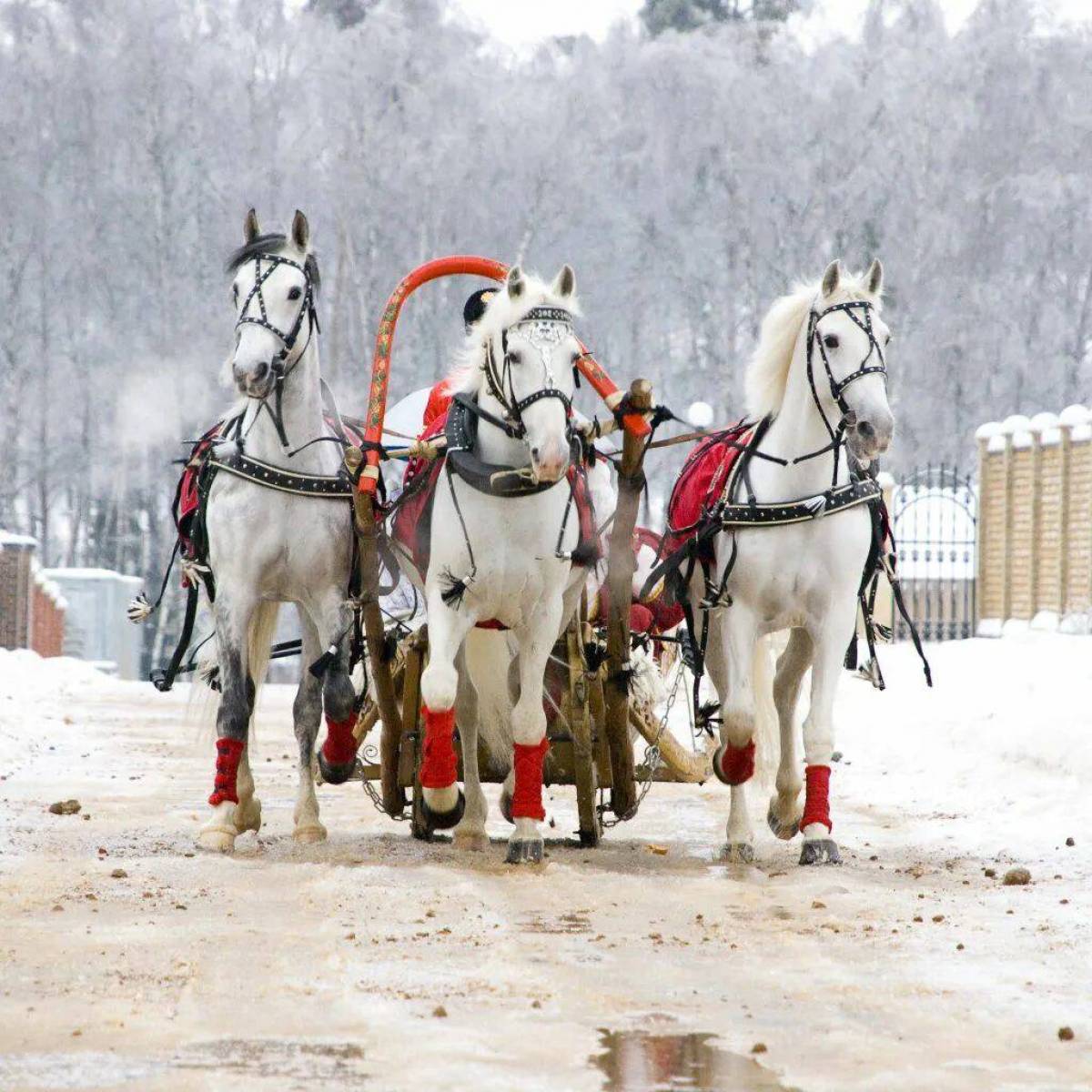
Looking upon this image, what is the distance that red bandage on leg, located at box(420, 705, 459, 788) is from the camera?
26.0ft

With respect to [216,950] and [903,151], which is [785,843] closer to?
[216,950]

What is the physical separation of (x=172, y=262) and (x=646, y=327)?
10665 mm

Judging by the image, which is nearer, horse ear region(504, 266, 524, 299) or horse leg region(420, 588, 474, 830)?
horse ear region(504, 266, 524, 299)

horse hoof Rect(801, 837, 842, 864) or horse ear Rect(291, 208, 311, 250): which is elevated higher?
horse ear Rect(291, 208, 311, 250)

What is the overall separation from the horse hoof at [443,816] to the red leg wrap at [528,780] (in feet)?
0.70

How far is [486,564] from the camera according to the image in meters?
7.89

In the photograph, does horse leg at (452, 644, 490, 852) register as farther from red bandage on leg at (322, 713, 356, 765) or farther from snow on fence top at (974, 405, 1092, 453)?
snow on fence top at (974, 405, 1092, 453)

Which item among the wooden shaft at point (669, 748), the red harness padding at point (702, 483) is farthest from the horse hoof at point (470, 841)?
the red harness padding at point (702, 483)

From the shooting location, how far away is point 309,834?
28.2 ft

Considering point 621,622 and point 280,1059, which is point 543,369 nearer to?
point 621,622

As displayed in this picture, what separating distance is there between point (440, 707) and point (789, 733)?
2.06 metres

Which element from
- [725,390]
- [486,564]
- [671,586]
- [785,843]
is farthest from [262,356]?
[725,390]

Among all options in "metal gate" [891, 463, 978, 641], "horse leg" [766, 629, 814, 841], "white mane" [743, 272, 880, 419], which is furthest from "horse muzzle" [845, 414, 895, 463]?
"metal gate" [891, 463, 978, 641]

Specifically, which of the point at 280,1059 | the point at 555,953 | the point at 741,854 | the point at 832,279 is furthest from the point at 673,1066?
the point at 832,279
